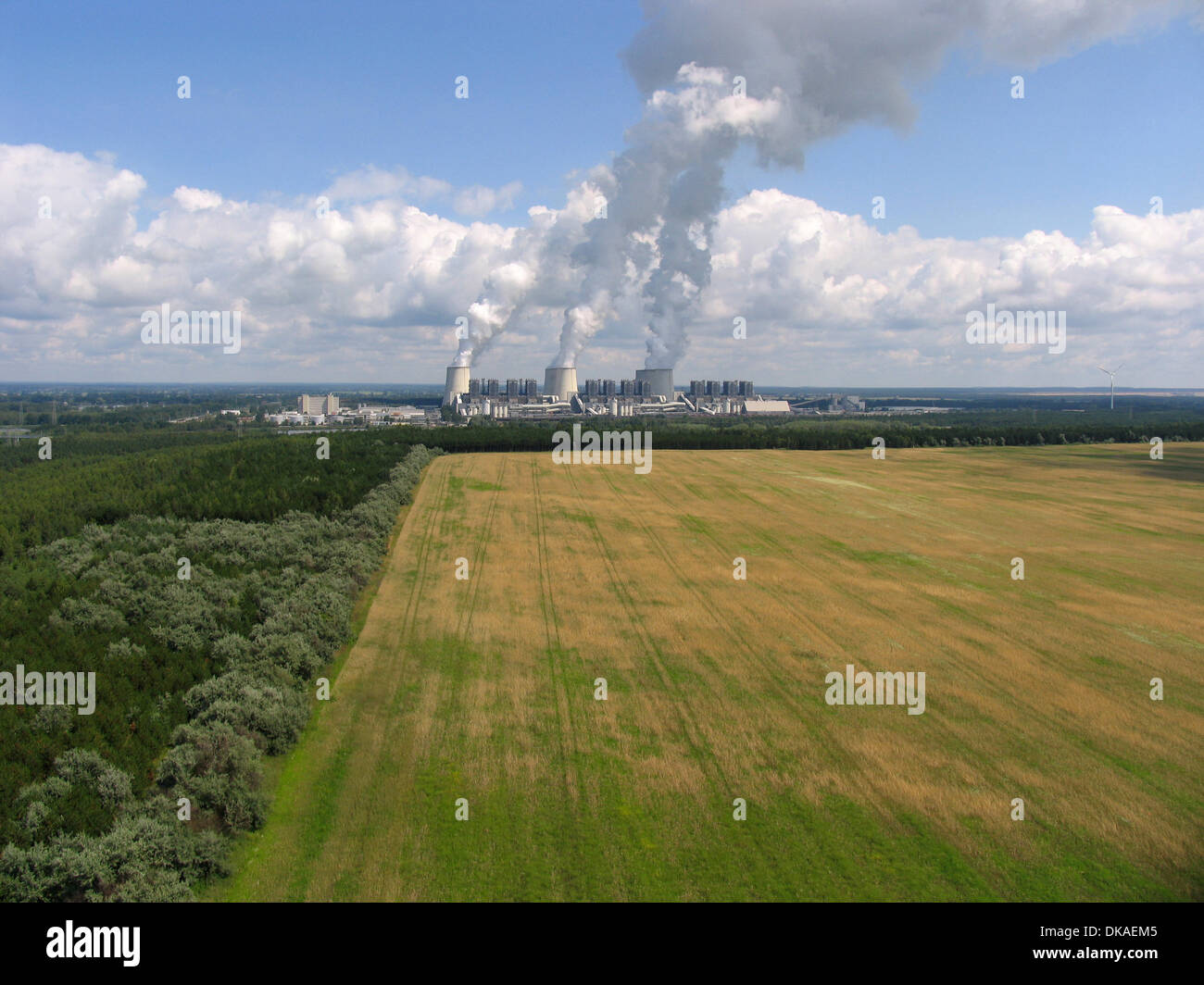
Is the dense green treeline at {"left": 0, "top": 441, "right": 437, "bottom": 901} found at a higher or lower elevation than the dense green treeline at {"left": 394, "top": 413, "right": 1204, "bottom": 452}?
lower

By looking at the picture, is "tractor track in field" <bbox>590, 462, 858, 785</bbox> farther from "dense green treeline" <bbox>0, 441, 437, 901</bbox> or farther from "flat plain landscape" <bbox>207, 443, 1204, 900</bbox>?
"dense green treeline" <bbox>0, 441, 437, 901</bbox>

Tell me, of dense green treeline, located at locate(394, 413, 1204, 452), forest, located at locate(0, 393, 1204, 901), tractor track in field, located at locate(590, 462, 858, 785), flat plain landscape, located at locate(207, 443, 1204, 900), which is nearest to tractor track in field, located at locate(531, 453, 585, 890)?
flat plain landscape, located at locate(207, 443, 1204, 900)

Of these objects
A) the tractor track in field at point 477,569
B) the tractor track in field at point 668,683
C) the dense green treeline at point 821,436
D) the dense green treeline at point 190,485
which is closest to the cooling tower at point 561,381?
the dense green treeline at point 821,436

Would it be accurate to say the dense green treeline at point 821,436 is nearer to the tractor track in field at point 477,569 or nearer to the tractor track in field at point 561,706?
the tractor track in field at point 477,569

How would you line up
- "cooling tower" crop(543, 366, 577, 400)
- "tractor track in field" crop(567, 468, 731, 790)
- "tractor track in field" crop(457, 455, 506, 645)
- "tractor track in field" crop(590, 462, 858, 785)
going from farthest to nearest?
"cooling tower" crop(543, 366, 577, 400), "tractor track in field" crop(457, 455, 506, 645), "tractor track in field" crop(590, 462, 858, 785), "tractor track in field" crop(567, 468, 731, 790)
